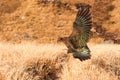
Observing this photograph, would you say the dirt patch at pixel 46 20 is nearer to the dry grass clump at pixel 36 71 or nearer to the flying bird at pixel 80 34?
the dry grass clump at pixel 36 71

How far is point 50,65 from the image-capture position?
939cm

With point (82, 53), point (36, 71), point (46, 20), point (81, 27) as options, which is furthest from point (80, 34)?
point (46, 20)

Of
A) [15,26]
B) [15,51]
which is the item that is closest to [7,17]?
[15,26]

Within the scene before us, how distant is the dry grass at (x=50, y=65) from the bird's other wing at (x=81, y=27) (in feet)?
4.36

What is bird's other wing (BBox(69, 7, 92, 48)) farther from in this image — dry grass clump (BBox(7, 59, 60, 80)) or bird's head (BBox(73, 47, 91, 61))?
dry grass clump (BBox(7, 59, 60, 80))

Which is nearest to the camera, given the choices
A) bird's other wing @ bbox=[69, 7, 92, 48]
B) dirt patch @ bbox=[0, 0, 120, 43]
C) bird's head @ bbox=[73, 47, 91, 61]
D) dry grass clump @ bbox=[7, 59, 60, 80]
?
bird's other wing @ bbox=[69, 7, 92, 48]

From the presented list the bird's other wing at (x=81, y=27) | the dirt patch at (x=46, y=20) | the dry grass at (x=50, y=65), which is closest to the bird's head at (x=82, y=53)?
the bird's other wing at (x=81, y=27)

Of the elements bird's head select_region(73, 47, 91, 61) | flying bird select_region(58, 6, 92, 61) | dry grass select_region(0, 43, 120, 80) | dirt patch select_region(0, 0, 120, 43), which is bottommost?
dirt patch select_region(0, 0, 120, 43)

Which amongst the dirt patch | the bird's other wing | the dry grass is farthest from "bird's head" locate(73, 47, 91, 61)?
the dirt patch

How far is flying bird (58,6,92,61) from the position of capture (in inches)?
302

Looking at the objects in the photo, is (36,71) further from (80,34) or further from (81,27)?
(81,27)

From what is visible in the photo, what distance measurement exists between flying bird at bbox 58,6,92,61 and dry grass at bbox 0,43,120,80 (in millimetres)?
1087

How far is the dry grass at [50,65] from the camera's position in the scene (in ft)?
29.3

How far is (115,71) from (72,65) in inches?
36.6
